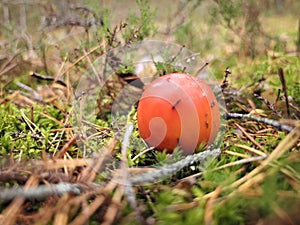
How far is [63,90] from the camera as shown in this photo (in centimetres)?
242

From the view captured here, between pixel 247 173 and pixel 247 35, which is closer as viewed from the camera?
pixel 247 173

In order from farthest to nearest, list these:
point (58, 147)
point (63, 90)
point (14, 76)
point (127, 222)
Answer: point (14, 76) → point (63, 90) → point (58, 147) → point (127, 222)

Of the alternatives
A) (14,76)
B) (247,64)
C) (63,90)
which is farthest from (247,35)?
(14,76)

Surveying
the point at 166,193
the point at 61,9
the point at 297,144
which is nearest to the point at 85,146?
the point at 166,193

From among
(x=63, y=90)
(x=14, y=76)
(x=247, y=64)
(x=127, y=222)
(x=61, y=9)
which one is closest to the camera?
(x=127, y=222)

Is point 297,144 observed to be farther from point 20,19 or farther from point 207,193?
point 20,19

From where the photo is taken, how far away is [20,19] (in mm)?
4500

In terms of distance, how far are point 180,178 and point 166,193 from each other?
0.25 m

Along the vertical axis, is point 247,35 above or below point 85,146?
above

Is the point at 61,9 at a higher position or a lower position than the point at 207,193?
higher

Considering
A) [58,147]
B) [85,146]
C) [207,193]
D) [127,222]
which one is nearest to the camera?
[127,222]

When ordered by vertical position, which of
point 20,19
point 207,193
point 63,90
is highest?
point 20,19

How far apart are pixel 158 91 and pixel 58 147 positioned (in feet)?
1.91

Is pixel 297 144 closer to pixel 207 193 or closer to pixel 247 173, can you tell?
pixel 247 173
